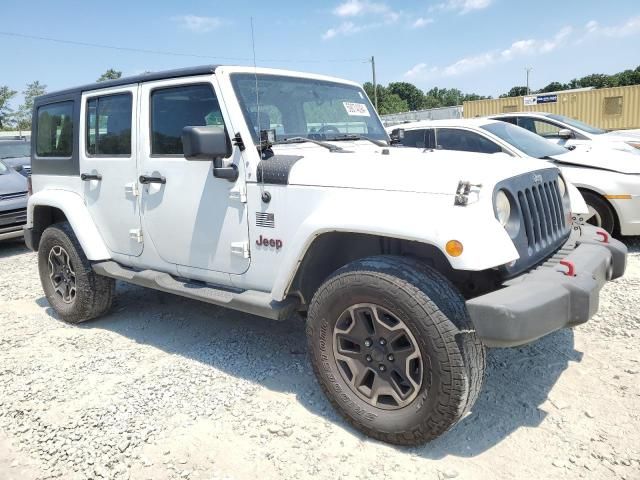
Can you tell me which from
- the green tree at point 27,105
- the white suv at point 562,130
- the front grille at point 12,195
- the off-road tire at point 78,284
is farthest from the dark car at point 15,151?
the green tree at point 27,105

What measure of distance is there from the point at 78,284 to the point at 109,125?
1.37 metres

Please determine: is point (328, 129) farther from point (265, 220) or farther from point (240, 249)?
→ point (240, 249)

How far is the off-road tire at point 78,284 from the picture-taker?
4.42 metres

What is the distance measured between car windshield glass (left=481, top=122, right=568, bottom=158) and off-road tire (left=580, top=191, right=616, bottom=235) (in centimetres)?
73

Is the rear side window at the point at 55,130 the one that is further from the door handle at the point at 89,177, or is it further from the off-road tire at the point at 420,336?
the off-road tire at the point at 420,336

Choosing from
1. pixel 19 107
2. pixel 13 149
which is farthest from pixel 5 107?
pixel 13 149

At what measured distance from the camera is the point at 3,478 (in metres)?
2.63

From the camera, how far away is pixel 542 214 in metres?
2.90

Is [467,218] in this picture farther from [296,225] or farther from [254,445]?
[254,445]

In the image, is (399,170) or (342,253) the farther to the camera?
(342,253)

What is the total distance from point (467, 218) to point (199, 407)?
76.8 inches

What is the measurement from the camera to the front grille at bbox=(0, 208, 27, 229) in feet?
26.5

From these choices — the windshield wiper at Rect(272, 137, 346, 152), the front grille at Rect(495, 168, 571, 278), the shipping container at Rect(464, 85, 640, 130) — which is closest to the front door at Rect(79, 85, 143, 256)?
the windshield wiper at Rect(272, 137, 346, 152)

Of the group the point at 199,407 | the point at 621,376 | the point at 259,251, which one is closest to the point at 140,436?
Answer: the point at 199,407
